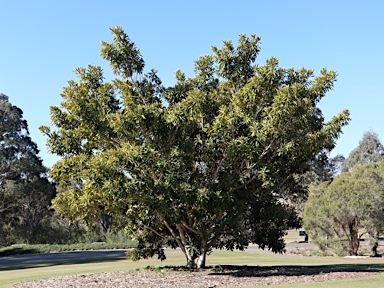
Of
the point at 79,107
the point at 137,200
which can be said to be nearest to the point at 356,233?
the point at 137,200

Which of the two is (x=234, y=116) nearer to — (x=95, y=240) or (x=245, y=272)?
(x=245, y=272)

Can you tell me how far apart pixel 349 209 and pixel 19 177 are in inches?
1421

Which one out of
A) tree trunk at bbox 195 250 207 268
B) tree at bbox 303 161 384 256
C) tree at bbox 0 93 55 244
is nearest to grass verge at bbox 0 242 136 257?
tree at bbox 0 93 55 244

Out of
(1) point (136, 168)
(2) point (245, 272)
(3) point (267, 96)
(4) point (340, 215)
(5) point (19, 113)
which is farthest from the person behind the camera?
(5) point (19, 113)

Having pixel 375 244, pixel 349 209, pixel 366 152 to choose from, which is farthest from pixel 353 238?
pixel 366 152

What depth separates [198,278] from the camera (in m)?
17.5

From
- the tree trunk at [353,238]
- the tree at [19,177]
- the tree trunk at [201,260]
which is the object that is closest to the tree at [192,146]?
the tree trunk at [201,260]

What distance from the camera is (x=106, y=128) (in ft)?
60.2

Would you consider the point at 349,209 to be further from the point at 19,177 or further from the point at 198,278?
the point at 19,177

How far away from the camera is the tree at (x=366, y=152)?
82750 mm

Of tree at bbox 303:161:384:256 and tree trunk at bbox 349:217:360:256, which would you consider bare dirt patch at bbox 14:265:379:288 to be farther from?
tree trunk at bbox 349:217:360:256

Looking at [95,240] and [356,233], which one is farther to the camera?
[95,240]

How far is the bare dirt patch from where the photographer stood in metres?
16.5

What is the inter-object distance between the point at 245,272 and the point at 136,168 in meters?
6.34
